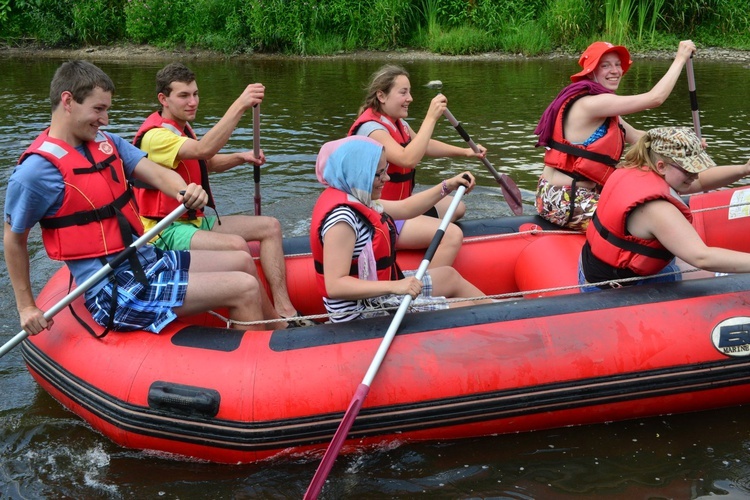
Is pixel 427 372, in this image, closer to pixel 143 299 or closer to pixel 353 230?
pixel 353 230

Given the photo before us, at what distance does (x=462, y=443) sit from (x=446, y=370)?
16.9 inches

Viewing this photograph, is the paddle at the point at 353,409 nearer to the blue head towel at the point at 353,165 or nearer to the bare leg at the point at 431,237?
the blue head towel at the point at 353,165

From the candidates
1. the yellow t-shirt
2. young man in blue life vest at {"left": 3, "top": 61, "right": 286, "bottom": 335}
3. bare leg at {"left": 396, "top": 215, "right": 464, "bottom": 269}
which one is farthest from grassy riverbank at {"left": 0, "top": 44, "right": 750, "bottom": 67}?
young man in blue life vest at {"left": 3, "top": 61, "right": 286, "bottom": 335}

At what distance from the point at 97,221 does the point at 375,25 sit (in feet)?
41.2

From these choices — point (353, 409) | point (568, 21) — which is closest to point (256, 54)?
point (568, 21)

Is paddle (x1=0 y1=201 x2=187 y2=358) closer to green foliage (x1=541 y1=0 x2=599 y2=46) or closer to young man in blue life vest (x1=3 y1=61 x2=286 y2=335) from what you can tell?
young man in blue life vest (x1=3 y1=61 x2=286 y2=335)

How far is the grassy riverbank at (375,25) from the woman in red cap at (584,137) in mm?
9687

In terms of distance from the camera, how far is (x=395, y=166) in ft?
15.4

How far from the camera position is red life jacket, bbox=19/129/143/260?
3393 mm

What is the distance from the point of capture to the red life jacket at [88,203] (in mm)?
3393

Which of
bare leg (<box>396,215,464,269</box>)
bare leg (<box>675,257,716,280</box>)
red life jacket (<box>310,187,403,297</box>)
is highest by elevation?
red life jacket (<box>310,187,403,297</box>)

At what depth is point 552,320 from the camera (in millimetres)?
3576

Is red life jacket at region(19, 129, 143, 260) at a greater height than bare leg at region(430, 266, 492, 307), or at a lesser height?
greater

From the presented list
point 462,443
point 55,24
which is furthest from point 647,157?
point 55,24
